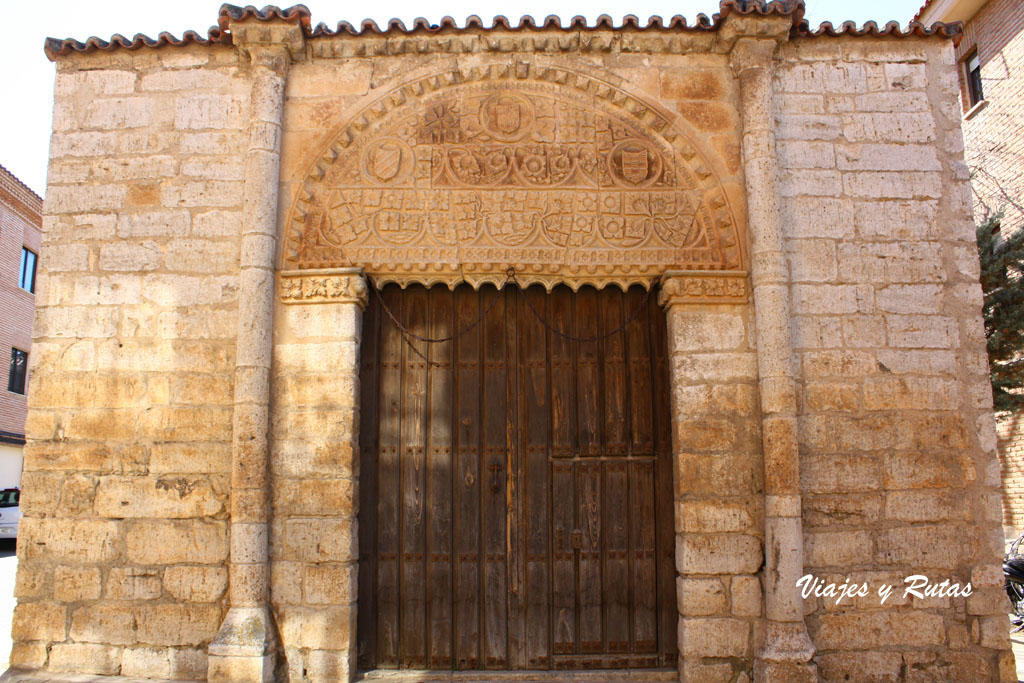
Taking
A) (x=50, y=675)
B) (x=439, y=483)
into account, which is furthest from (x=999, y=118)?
(x=50, y=675)

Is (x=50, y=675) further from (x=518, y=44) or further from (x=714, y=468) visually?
(x=518, y=44)

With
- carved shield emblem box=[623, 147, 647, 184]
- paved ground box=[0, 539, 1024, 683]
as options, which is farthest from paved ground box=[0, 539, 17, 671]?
carved shield emblem box=[623, 147, 647, 184]

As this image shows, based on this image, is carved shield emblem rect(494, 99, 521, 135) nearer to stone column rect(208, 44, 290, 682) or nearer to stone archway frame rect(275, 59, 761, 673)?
stone archway frame rect(275, 59, 761, 673)

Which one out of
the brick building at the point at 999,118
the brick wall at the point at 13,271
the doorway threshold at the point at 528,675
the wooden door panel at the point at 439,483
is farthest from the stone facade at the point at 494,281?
the brick wall at the point at 13,271

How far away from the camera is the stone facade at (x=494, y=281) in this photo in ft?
14.9

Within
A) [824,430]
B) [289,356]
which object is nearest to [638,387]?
[824,430]

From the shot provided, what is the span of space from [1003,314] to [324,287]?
765 centimetres

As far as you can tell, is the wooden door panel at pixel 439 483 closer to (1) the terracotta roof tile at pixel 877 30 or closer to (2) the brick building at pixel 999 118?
(1) the terracotta roof tile at pixel 877 30

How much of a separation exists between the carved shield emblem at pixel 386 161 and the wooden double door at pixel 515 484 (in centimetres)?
81

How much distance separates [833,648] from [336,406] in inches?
135

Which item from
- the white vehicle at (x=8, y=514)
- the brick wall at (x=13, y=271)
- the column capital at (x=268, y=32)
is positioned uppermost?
the brick wall at (x=13, y=271)

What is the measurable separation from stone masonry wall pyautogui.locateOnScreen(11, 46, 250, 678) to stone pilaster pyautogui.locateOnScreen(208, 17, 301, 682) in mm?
155

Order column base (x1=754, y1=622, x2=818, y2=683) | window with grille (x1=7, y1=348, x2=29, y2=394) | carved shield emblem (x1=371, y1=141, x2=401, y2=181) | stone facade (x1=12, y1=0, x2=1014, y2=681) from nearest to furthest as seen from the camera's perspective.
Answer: column base (x1=754, y1=622, x2=818, y2=683)
stone facade (x1=12, y1=0, x2=1014, y2=681)
carved shield emblem (x1=371, y1=141, x2=401, y2=181)
window with grille (x1=7, y1=348, x2=29, y2=394)

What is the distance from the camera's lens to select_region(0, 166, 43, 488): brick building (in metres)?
17.6
